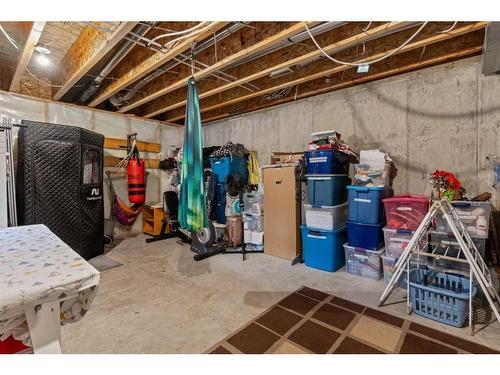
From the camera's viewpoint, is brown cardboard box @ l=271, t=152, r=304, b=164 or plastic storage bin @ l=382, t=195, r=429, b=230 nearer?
plastic storage bin @ l=382, t=195, r=429, b=230

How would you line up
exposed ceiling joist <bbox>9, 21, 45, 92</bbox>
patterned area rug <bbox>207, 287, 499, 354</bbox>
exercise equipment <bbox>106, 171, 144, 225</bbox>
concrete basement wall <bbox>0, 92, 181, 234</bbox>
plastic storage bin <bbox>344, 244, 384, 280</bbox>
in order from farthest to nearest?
exercise equipment <bbox>106, 171, 144, 225</bbox> < concrete basement wall <bbox>0, 92, 181, 234</bbox> < plastic storage bin <bbox>344, 244, 384, 280</bbox> < exposed ceiling joist <bbox>9, 21, 45, 92</bbox> < patterned area rug <bbox>207, 287, 499, 354</bbox>

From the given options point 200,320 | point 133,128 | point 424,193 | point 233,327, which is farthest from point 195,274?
point 133,128

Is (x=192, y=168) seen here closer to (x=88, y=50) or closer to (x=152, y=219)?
(x=88, y=50)

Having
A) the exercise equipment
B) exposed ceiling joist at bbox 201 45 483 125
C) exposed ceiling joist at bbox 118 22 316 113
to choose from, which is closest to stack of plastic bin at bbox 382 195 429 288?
exposed ceiling joist at bbox 201 45 483 125

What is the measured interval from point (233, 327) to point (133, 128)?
14.6 feet

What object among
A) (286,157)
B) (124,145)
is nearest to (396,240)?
(286,157)

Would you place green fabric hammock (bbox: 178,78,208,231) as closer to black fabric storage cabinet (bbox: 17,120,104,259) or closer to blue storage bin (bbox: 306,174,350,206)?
blue storage bin (bbox: 306,174,350,206)

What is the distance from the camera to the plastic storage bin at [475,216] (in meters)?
2.05

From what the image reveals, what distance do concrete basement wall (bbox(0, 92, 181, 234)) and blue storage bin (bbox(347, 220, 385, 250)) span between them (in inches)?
163

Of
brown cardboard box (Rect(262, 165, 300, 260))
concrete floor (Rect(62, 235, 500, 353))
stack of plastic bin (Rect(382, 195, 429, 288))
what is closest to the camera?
concrete floor (Rect(62, 235, 500, 353))

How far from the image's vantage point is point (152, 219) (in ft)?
15.9

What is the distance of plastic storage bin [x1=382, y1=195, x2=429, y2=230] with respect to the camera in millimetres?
2384

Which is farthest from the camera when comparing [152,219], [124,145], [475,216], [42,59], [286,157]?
[152,219]

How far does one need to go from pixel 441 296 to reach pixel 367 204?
108cm
